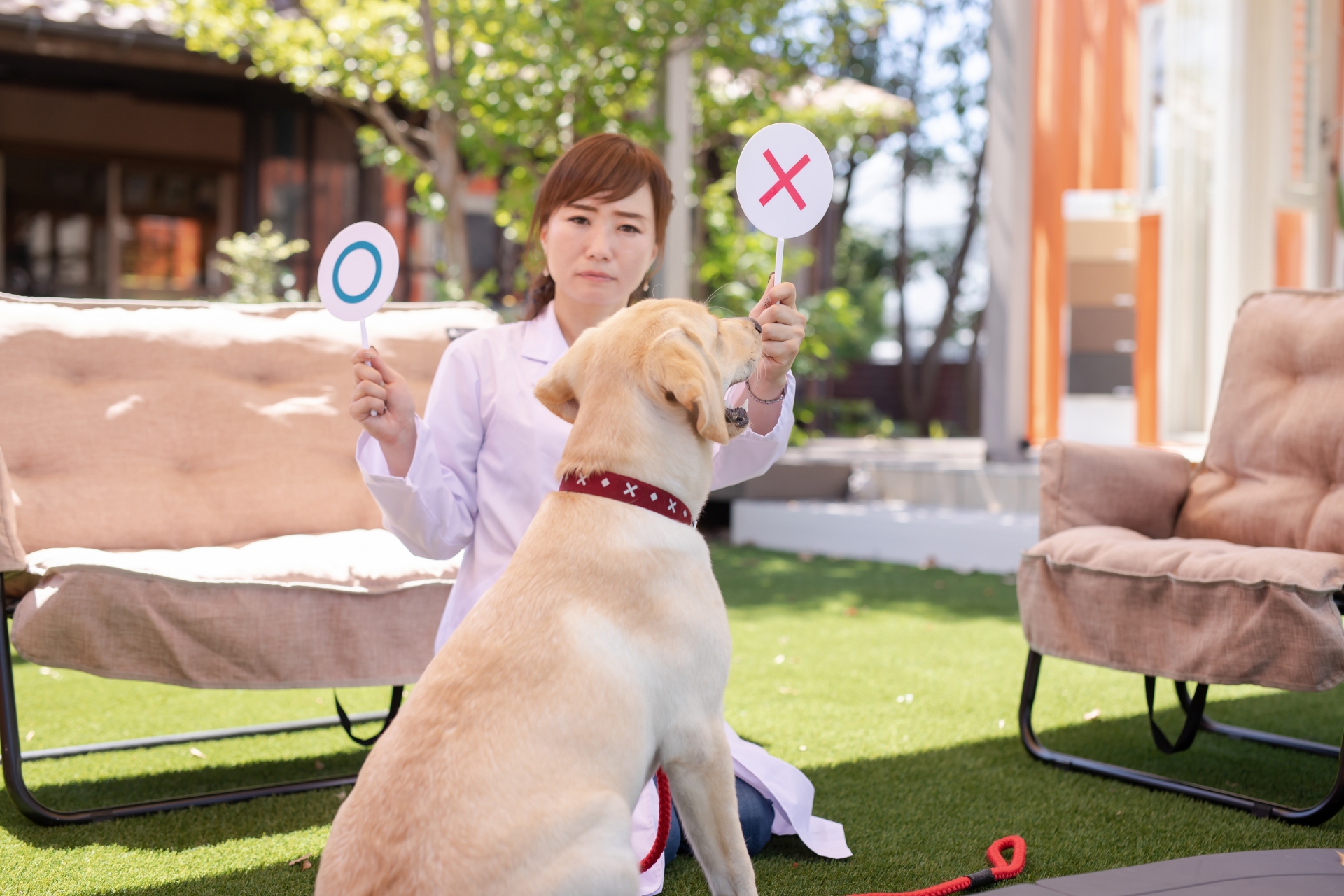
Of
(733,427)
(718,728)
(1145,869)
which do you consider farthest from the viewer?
(1145,869)

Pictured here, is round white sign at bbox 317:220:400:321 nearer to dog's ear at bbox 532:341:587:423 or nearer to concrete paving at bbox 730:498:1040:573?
dog's ear at bbox 532:341:587:423

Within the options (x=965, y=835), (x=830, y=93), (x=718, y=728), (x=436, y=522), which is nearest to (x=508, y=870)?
(x=718, y=728)

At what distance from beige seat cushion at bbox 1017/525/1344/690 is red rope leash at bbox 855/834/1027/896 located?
0.65 m

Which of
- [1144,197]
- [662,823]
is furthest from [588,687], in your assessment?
[1144,197]

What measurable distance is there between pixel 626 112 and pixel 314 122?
5.31m

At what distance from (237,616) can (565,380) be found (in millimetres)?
1262

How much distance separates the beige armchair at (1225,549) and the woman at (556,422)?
0.93 metres

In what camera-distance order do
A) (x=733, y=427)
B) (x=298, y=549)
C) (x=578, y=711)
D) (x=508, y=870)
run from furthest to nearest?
1. (x=298, y=549)
2. (x=733, y=427)
3. (x=578, y=711)
4. (x=508, y=870)

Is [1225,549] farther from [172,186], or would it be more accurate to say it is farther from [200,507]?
[172,186]

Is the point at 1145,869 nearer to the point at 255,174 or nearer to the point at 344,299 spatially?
the point at 344,299

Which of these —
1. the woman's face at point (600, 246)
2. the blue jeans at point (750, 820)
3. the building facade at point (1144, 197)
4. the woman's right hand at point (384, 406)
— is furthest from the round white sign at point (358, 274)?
the building facade at point (1144, 197)

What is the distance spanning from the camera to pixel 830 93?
39.3 feet

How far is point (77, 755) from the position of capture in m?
3.21

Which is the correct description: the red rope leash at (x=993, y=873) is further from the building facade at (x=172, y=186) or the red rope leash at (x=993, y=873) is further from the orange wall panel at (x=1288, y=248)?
the building facade at (x=172, y=186)
